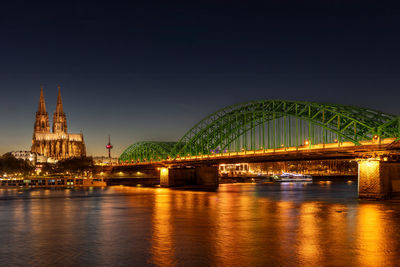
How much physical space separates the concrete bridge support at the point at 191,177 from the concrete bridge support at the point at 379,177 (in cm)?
6127

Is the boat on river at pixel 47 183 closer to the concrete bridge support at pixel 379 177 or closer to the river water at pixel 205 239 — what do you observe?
the river water at pixel 205 239

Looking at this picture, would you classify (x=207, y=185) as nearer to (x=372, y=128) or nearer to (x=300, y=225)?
(x=372, y=128)

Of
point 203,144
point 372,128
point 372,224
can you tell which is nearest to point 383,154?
point 372,128

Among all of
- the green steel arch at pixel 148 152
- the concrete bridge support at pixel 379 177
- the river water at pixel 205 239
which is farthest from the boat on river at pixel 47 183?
the concrete bridge support at pixel 379 177

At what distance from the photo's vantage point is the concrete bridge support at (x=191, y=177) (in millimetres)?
120438

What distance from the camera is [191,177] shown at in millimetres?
122875

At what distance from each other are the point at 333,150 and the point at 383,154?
7124mm

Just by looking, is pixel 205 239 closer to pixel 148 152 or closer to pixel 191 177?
pixel 191 177

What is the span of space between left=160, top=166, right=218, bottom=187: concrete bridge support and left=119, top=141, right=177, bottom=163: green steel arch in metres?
18.2

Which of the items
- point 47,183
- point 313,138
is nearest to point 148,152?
point 47,183

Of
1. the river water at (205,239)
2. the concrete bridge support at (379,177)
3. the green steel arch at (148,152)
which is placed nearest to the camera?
the river water at (205,239)

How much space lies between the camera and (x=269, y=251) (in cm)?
2644

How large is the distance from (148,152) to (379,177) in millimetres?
117110

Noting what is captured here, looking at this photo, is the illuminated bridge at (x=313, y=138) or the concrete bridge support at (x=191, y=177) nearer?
the illuminated bridge at (x=313, y=138)
